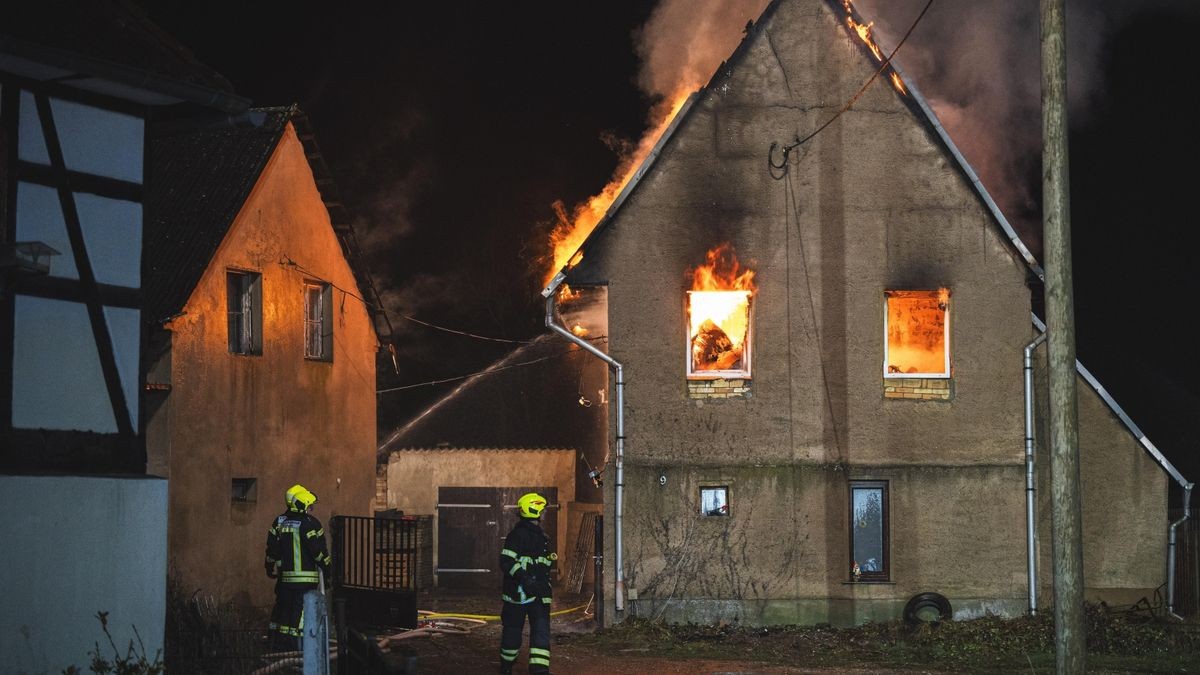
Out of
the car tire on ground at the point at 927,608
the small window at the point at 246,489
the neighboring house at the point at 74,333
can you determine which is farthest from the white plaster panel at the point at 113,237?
the car tire on ground at the point at 927,608

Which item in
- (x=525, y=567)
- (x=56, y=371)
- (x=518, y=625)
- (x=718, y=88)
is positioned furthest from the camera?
(x=718, y=88)

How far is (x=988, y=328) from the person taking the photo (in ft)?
63.7

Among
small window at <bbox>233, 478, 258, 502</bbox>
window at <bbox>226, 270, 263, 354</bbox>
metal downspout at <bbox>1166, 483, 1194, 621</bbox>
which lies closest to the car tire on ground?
metal downspout at <bbox>1166, 483, 1194, 621</bbox>

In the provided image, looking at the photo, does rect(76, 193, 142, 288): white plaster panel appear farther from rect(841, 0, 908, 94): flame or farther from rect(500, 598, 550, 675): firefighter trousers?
rect(841, 0, 908, 94): flame

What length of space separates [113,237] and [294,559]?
14.7 ft

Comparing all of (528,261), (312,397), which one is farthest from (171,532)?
(528,261)

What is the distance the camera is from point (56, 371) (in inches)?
467

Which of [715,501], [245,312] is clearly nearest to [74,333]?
[715,501]

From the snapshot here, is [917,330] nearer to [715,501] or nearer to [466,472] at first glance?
[715,501]

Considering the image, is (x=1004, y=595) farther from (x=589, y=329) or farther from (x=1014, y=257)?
(x=589, y=329)

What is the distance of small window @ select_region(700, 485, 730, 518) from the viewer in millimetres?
19109

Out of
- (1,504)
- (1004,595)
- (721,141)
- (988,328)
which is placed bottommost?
(1004,595)

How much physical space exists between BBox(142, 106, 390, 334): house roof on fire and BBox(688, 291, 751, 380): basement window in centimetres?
641

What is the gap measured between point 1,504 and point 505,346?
36.9 metres
